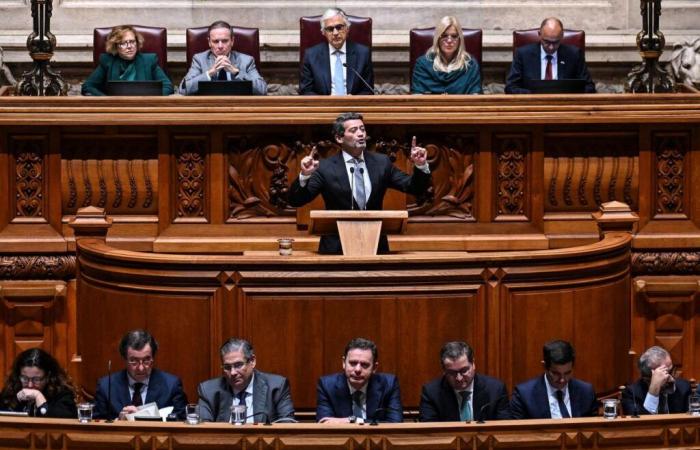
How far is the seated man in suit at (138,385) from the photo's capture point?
862 centimetres

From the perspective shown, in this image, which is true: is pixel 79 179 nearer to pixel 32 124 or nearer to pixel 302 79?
pixel 32 124

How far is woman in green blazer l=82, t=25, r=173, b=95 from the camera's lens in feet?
38.0

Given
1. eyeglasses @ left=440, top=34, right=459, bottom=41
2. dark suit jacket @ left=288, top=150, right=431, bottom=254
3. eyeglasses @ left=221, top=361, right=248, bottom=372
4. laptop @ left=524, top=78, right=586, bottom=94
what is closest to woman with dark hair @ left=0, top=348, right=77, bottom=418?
eyeglasses @ left=221, top=361, right=248, bottom=372

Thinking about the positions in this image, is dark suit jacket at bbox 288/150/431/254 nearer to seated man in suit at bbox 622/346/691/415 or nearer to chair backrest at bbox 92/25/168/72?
seated man in suit at bbox 622/346/691/415

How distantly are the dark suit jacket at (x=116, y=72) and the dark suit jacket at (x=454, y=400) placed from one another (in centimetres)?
346

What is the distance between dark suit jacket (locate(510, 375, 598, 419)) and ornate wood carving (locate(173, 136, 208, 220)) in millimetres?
2821

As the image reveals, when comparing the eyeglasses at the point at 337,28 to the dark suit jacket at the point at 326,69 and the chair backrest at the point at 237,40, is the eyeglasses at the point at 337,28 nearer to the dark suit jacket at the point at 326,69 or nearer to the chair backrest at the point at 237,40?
the dark suit jacket at the point at 326,69

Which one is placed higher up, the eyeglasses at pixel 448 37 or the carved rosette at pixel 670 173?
the eyeglasses at pixel 448 37

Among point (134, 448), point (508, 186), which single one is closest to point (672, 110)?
point (508, 186)

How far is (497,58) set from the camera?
13.5 meters

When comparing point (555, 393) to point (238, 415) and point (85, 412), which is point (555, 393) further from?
point (85, 412)

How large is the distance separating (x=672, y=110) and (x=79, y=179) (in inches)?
126

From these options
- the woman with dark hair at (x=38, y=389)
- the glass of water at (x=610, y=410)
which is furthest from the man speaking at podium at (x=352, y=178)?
the glass of water at (x=610, y=410)

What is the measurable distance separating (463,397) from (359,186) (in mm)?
1786
